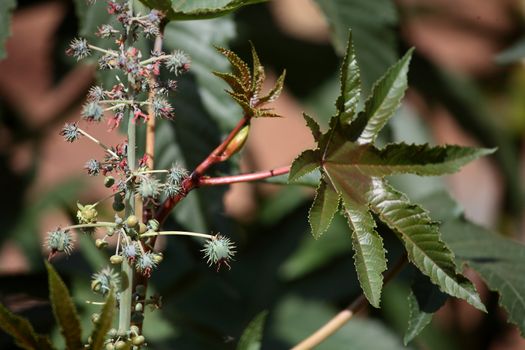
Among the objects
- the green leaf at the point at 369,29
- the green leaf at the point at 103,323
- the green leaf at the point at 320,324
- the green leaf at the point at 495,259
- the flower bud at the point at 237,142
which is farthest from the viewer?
the green leaf at the point at 320,324

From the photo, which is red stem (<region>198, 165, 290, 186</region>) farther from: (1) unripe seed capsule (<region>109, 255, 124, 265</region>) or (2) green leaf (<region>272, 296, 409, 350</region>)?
(2) green leaf (<region>272, 296, 409, 350</region>)

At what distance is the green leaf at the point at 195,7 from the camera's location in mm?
680

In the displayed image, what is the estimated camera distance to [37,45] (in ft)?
10.1

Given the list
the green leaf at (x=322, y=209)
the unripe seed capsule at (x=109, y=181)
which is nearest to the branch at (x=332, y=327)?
the green leaf at (x=322, y=209)

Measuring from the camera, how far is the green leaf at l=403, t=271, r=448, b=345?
2.44 feet

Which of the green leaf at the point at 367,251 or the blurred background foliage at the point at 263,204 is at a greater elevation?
the green leaf at the point at 367,251

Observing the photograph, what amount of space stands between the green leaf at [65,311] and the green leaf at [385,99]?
0.27 m

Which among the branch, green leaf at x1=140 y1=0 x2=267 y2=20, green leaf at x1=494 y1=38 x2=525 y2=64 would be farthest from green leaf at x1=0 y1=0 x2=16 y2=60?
green leaf at x1=494 y1=38 x2=525 y2=64

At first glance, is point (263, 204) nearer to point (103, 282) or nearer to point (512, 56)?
point (512, 56)

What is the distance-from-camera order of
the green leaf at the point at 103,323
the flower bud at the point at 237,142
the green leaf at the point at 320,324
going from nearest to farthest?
the green leaf at the point at 103,323
the flower bud at the point at 237,142
the green leaf at the point at 320,324

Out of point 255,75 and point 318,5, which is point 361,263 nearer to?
point 255,75

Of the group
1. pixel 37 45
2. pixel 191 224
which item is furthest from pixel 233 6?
pixel 37 45

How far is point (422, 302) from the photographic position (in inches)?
29.9

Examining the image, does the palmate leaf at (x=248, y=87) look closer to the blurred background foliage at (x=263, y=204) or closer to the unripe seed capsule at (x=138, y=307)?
the unripe seed capsule at (x=138, y=307)
